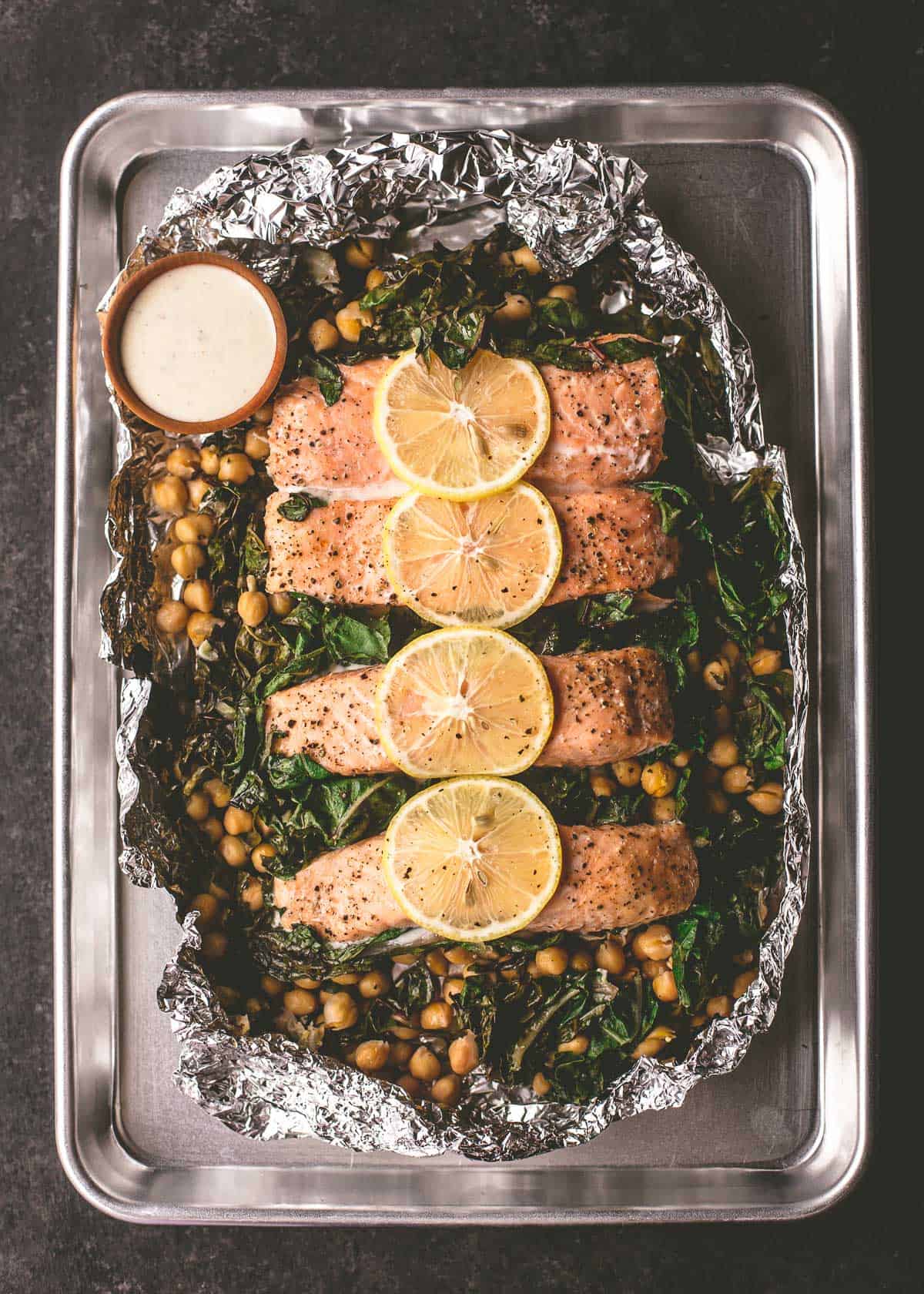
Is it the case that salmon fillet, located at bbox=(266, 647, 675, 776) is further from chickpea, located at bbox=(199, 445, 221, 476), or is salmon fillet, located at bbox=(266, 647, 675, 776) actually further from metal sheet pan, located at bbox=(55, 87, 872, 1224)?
chickpea, located at bbox=(199, 445, 221, 476)

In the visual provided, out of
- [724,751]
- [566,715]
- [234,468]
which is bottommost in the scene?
[724,751]

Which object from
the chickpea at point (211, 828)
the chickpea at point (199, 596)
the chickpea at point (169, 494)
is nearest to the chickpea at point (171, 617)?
the chickpea at point (199, 596)

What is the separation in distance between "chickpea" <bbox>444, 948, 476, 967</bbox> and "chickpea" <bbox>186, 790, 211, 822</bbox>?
108cm

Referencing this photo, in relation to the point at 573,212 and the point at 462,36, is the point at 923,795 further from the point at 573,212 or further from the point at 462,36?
the point at 462,36

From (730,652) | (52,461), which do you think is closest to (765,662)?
(730,652)

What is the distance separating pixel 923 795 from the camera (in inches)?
171

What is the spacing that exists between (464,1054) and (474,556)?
1.87 meters

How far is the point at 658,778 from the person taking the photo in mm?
3916

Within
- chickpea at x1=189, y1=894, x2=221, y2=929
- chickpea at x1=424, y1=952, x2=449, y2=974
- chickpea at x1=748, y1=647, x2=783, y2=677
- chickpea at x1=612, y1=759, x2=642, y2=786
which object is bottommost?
chickpea at x1=424, y1=952, x2=449, y2=974

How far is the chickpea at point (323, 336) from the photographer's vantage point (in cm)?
402

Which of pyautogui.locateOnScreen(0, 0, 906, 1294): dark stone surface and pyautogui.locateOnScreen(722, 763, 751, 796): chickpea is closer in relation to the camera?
pyautogui.locateOnScreen(722, 763, 751, 796): chickpea

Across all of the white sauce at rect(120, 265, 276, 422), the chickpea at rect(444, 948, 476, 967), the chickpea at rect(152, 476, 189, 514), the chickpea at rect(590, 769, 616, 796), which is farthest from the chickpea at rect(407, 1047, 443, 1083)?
the white sauce at rect(120, 265, 276, 422)

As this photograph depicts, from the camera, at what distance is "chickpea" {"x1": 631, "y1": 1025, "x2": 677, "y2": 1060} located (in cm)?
393

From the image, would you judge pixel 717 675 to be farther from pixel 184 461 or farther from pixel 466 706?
pixel 184 461
